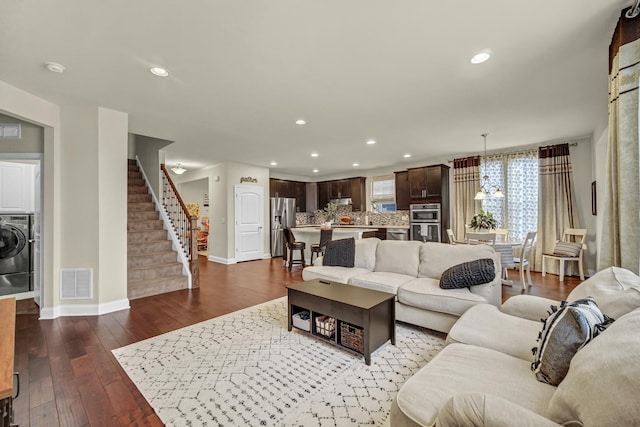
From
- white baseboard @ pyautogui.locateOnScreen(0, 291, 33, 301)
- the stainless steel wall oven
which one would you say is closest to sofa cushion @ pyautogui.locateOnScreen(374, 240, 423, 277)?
the stainless steel wall oven

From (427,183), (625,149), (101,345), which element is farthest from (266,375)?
(427,183)

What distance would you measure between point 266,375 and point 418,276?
7.02ft

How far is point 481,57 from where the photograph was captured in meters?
2.38

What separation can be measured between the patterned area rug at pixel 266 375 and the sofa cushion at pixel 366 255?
41.6 inches

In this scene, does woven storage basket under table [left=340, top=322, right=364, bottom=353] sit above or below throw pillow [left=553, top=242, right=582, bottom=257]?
below

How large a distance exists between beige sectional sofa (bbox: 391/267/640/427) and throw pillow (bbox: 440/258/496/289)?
57 cm

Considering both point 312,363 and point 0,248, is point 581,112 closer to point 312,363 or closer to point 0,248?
point 312,363

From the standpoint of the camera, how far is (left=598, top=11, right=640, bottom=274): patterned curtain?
1.75 m

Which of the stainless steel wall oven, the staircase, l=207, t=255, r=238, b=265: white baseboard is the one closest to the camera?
the staircase

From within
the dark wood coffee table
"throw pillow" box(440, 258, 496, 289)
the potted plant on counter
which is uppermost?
the potted plant on counter

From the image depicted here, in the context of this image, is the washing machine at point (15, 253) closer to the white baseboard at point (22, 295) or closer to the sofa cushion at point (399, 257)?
the white baseboard at point (22, 295)

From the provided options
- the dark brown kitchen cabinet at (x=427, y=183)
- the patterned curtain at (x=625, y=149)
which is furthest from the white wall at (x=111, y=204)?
the dark brown kitchen cabinet at (x=427, y=183)

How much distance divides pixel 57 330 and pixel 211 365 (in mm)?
2061

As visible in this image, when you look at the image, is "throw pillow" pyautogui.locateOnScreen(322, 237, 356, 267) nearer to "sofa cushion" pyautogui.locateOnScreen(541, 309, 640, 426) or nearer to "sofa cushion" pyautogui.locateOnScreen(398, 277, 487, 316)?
"sofa cushion" pyautogui.locateOnScreen(398, 277, 487, 316)
